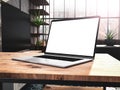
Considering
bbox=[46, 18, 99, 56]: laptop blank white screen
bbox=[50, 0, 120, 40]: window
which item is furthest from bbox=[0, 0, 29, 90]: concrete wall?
bbox=[50, 0, 120, 40]: window

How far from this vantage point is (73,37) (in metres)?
1.07

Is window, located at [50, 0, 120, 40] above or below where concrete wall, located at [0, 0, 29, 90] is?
above

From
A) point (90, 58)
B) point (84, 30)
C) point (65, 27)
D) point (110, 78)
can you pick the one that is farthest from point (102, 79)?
point (65, 27)

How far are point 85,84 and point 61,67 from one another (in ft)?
0.38

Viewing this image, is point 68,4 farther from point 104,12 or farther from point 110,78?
point 110,78

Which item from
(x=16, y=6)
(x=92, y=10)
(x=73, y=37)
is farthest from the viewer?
(x=92, y=10)

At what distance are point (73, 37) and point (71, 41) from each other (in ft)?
0.08

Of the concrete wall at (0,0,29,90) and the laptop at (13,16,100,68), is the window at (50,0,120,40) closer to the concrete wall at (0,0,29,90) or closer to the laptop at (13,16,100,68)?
the concrete wall at (0,0,29,90)

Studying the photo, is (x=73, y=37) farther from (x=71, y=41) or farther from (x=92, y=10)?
(x=92, y=10)

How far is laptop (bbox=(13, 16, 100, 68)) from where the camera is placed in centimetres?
96

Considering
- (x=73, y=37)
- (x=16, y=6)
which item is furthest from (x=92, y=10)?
(x=73, y=37)

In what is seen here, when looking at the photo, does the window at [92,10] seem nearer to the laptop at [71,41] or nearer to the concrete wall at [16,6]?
the concrete wall at [16,6]

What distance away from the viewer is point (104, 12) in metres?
8.89

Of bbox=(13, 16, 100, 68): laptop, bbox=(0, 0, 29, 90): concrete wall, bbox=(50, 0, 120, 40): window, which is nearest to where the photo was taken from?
bbox=(13, 16, 100, 68): laptop
